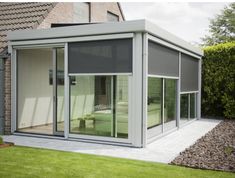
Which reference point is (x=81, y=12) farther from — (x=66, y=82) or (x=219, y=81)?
(x=66, y=82)

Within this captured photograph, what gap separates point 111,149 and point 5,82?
4779 mm

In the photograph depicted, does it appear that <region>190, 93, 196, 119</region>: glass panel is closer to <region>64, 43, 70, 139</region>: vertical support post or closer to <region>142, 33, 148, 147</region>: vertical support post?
<region>142, 33, 148, 147</region>: vertical support post

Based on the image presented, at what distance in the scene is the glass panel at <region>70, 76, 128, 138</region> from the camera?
9039mm

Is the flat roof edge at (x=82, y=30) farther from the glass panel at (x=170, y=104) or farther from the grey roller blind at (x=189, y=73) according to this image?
the grey roller blind at (x=189, y=73)

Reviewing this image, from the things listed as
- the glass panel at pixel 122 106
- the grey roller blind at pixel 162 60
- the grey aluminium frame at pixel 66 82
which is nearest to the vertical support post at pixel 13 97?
the grey aluminium frame at pixel 66 82

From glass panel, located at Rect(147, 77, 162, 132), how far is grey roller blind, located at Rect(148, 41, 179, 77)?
1.04ft

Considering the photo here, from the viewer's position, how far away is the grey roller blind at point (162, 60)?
9305 millimetres

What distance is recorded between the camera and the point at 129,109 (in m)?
8.90

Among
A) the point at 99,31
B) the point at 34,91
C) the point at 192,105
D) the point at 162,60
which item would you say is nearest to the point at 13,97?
the point at 34,91

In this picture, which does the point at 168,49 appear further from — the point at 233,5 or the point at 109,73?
the point at 233,5

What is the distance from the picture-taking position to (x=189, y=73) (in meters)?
14.1

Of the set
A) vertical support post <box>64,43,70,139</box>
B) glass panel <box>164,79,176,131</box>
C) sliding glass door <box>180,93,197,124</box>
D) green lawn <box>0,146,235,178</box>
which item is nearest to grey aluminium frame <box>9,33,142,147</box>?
vertical support post <box>64,43,70,139</box>

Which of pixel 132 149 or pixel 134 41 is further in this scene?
pixel 134 41

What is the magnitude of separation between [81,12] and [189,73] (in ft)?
22.0
